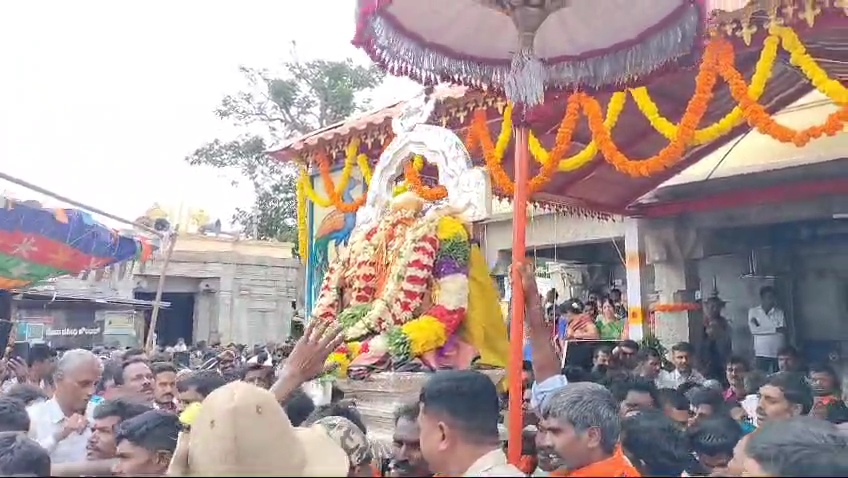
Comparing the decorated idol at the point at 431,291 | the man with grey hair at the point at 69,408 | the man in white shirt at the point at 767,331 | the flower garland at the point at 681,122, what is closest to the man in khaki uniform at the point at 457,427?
the man with grey hair at the point at 69,408

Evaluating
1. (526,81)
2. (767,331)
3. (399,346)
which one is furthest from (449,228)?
(767,331)

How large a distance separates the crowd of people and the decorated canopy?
155cm

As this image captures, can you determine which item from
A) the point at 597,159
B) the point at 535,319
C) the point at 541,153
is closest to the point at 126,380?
the point at 535,319

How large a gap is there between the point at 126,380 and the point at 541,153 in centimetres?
376

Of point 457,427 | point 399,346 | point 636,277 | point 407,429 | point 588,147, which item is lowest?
point 407,429

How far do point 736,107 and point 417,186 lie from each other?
2.53m

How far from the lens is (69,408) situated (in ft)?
13.4

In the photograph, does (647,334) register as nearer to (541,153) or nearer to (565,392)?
(541,153)

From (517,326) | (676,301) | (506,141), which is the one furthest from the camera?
(676,301)

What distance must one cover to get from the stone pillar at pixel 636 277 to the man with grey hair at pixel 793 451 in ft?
22.6

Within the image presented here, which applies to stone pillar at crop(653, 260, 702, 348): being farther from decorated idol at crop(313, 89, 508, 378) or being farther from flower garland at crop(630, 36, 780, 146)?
decorated idol at crop(313, 89, 508, 378)

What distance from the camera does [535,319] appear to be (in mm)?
3459

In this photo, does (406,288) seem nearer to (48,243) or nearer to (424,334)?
(424,334)

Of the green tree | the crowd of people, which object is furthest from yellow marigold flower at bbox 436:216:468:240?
the green tree
